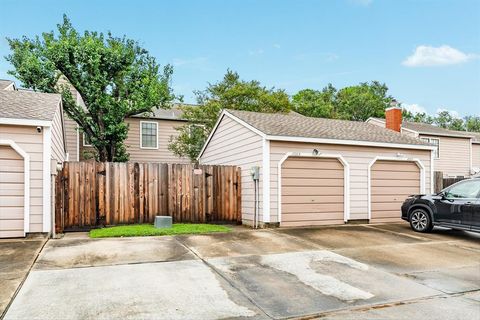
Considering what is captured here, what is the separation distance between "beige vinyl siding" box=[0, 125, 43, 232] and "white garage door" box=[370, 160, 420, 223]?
9260 mm

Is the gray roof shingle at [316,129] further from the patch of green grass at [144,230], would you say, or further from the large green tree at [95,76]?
the large green tree at [95,76]

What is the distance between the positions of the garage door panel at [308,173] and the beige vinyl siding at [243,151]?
0.83 metres

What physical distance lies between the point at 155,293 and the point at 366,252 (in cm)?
430

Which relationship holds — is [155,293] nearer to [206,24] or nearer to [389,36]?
[206,24]

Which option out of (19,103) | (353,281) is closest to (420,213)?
(353,281)

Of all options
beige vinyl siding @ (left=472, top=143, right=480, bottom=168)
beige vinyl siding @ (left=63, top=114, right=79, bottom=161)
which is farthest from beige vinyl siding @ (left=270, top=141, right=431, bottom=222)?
beige vinyl siding @ (left=472, top=143, right=480, bottom=168)

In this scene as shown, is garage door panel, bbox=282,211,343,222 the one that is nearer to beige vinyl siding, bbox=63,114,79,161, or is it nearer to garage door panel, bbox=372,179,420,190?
garage door panel, bbox=372,179,420,190

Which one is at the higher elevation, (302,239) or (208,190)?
(208,190)

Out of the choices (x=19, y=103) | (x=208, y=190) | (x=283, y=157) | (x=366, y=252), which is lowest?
(x=366, y=252)

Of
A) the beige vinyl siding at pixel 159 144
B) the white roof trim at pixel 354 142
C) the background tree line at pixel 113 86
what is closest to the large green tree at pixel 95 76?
the background tree line at pixel 113 86

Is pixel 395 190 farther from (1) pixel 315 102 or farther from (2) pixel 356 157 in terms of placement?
(1) pixel 315 102

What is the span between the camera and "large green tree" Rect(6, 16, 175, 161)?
14773 millimetres

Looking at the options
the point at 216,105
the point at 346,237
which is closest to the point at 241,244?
the point at 346,237

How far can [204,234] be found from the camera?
27.2 feet
